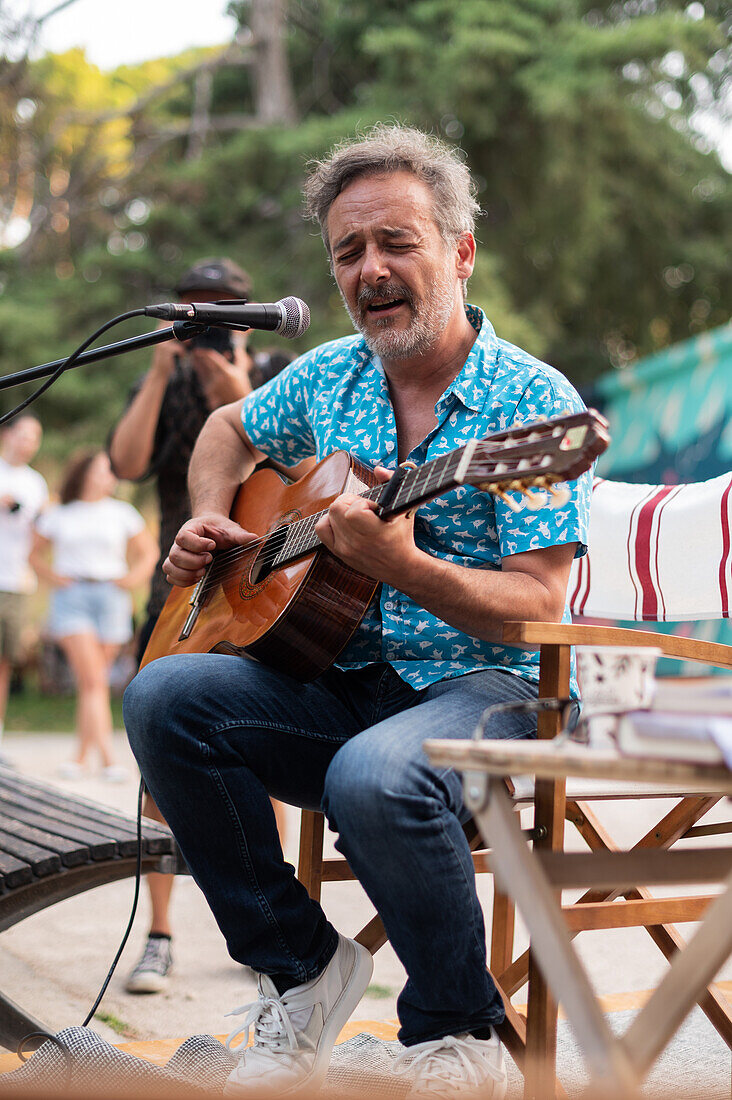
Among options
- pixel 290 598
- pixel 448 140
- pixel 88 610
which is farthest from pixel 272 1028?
pixel 448 140

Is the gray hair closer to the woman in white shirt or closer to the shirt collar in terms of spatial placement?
the shirt collar

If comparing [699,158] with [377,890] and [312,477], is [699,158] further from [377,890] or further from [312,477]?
[377,890]

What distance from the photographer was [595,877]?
1198mm

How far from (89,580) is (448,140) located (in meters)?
5.09

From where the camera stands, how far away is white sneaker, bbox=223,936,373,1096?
1609 mm

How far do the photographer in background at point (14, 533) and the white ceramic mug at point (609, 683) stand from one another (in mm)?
4844

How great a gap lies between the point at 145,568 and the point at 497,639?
492cm

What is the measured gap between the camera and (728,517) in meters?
2.23

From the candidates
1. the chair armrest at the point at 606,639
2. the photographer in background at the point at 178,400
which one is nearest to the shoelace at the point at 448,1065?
the chair armrest at the point at 606,639

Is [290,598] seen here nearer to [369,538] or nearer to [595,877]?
[369,538]

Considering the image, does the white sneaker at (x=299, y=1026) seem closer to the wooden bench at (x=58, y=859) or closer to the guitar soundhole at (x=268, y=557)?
the wooden bench at (x=58, y=859)

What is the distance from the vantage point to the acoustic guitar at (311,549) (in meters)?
1.36

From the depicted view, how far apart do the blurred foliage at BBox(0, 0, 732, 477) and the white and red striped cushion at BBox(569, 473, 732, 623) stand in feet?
19.2

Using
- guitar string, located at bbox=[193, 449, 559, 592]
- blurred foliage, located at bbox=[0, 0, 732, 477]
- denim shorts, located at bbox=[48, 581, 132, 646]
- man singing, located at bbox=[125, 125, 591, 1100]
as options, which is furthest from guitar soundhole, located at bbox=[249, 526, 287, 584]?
blurred foliage, located at bbox=[0, 0, 732, 477]
